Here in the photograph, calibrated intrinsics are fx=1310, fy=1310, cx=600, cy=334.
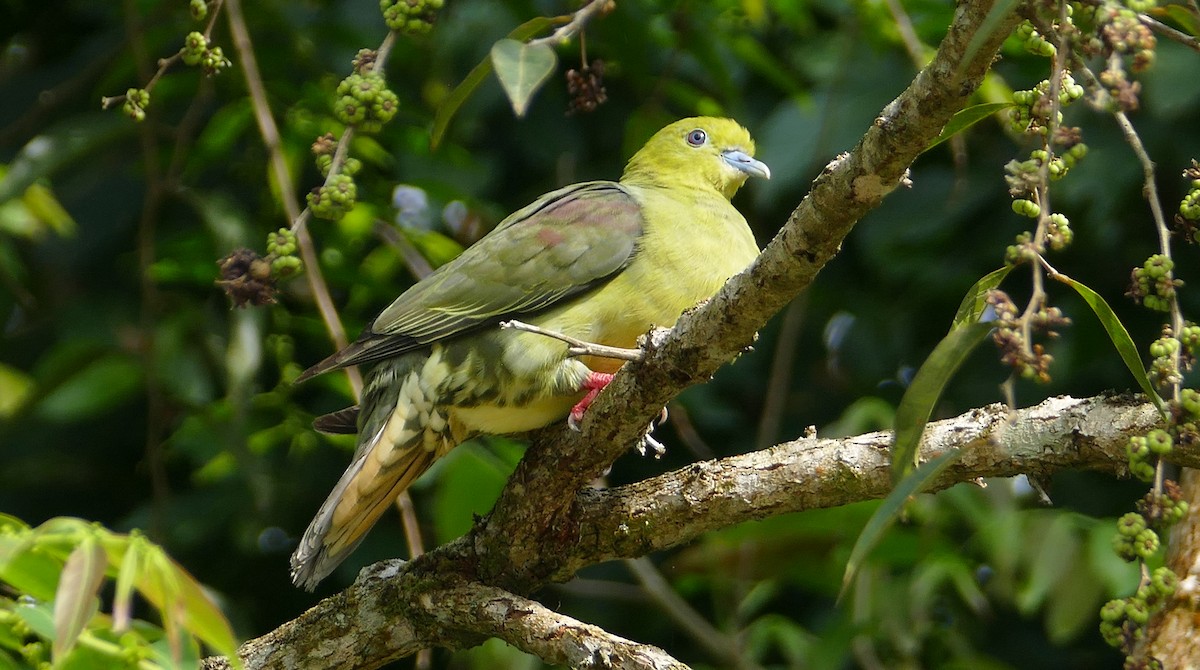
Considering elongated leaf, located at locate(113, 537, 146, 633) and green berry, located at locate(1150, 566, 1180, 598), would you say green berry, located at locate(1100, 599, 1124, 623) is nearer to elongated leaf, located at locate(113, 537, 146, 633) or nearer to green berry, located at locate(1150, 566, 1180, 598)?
green berry, located at locate(1150, 566, 1180, 598)

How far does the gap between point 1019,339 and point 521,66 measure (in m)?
0.92

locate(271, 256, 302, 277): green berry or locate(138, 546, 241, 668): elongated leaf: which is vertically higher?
locate(271, 256, 302, 277): green berry

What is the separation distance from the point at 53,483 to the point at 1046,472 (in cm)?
321

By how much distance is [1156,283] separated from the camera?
144 cm

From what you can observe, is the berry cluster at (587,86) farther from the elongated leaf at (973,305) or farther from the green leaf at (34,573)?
the green leaf at (34,573)

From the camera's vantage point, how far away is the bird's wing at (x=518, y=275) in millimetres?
3107

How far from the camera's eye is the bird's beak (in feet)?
12.1

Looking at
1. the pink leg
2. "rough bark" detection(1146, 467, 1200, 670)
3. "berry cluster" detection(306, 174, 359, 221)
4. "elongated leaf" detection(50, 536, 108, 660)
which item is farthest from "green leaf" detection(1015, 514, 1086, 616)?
"elongated leaf" detection(50, 536, 108, 660)

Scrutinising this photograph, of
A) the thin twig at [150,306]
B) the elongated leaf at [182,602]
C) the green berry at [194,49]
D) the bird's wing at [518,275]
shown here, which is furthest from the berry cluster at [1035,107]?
the thin twig at [150,306]

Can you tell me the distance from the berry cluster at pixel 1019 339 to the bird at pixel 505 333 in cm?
163

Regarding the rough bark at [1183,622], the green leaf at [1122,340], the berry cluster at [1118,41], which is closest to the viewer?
the berry cluster at [1118,41]

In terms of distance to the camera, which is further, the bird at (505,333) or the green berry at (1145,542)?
the bird at (505,333)

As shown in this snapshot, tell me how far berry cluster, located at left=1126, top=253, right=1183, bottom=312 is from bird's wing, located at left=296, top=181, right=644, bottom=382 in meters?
1.73

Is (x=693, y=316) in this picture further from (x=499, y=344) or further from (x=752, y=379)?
(x=752, y=379)
